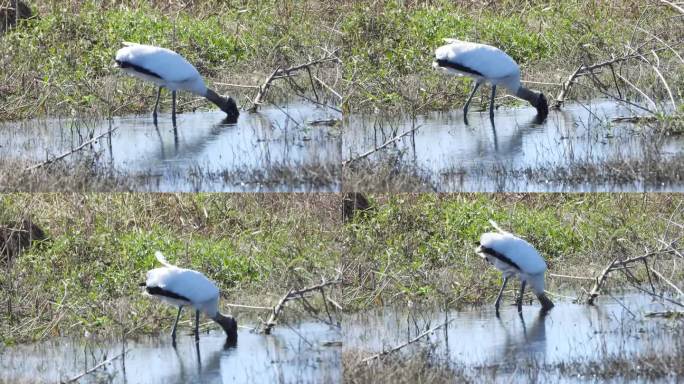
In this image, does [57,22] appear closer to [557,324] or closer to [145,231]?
[145,231]

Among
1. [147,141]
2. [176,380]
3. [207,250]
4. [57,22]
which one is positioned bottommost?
[176,380]

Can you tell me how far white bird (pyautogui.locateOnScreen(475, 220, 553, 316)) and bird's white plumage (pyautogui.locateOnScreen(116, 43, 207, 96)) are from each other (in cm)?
277

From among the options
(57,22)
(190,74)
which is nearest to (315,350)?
(190,74)

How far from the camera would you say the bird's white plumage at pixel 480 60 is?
385 inches

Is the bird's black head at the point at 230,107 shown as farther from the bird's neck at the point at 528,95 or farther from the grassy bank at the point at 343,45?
the bird's neck at the point at 528,95

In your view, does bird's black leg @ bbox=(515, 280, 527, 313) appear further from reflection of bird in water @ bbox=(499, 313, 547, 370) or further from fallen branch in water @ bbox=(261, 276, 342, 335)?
fallen branch in water @ bbox=(261, 276, 342, 335)

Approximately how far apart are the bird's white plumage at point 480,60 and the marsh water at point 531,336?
1.96 meters

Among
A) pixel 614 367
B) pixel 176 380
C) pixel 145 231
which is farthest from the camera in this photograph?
pixel 145 231

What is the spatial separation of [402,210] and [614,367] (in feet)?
12.8

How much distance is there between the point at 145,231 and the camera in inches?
452

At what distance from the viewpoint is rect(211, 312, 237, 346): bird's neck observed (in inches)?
367

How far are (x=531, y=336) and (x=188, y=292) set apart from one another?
2638 mm

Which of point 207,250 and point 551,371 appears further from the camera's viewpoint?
point 207,250

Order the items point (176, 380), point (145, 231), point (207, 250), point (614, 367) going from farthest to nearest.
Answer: point (145, 231)
point (207, 250)
point (176, 380)
point (614, 367)
